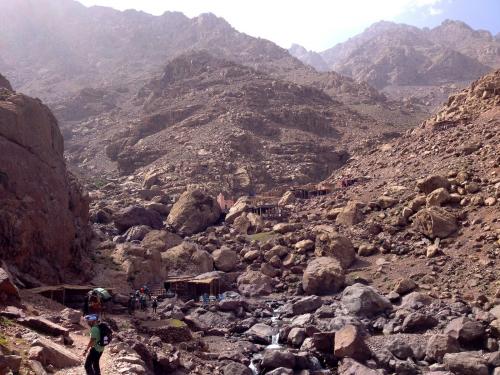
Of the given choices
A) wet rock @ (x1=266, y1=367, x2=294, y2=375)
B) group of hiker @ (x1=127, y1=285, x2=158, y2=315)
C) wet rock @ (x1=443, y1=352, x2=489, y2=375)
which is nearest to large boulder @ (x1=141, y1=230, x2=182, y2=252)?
group of hiker @ (x1=127, y1=285, x2=158, y2=315)

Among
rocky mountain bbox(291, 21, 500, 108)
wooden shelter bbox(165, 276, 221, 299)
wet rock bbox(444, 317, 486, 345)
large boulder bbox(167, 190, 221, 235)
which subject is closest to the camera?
wet rock bbox(444, 317, 486, 345)

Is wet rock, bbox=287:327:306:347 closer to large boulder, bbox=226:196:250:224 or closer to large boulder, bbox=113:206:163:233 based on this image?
large boulder, bbox=113:206:163:233

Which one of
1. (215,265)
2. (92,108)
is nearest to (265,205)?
(215,265)

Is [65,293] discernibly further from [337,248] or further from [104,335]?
[337,248]

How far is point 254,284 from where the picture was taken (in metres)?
30.3

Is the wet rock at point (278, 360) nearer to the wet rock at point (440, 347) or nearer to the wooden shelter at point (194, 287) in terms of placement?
the wet rock at point (440, 347)

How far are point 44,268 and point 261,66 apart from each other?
131704mm

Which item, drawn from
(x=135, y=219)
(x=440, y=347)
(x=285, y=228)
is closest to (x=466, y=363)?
(x=440, y=347)

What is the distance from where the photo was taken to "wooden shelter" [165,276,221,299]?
29.3 meters

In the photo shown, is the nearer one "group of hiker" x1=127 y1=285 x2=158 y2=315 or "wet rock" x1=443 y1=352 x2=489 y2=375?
"wet rock" x1=443 y1=352 x2=489 y2=375

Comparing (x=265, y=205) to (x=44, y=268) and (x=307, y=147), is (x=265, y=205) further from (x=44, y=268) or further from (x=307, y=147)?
(x=307, y=147)

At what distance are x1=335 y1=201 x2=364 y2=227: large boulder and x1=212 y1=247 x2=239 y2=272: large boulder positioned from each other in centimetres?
848

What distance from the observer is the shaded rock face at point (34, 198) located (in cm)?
2267

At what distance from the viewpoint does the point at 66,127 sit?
4419 inches
